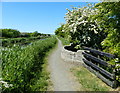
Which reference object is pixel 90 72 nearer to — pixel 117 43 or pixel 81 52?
pixel 81 52

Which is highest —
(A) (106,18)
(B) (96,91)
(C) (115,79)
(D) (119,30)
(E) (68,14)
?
(E) (68,14)

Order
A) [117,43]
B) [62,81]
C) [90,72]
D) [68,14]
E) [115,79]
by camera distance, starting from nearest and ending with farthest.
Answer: [117,43] < [115,79] < [62,81] < [90,72] < [68,14]

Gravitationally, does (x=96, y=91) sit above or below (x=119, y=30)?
below

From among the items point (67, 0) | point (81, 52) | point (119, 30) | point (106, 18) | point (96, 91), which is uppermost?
point (67, 0)

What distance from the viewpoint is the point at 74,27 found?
7.97 meters

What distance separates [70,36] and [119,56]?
5402 mm

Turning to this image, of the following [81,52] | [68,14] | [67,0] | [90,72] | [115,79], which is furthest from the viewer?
[68,14]

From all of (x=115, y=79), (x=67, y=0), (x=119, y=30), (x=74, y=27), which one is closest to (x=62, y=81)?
(x=115, y=79)

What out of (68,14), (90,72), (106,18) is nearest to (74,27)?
(68,14)

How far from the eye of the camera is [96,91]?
13.1 ft

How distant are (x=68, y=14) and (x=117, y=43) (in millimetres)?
5710

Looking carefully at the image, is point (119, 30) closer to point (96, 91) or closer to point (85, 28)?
point (96, 91)

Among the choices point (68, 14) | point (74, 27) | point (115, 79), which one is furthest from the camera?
point (68, 14)

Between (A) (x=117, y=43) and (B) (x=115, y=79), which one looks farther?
(B) (x=115, y=79)
